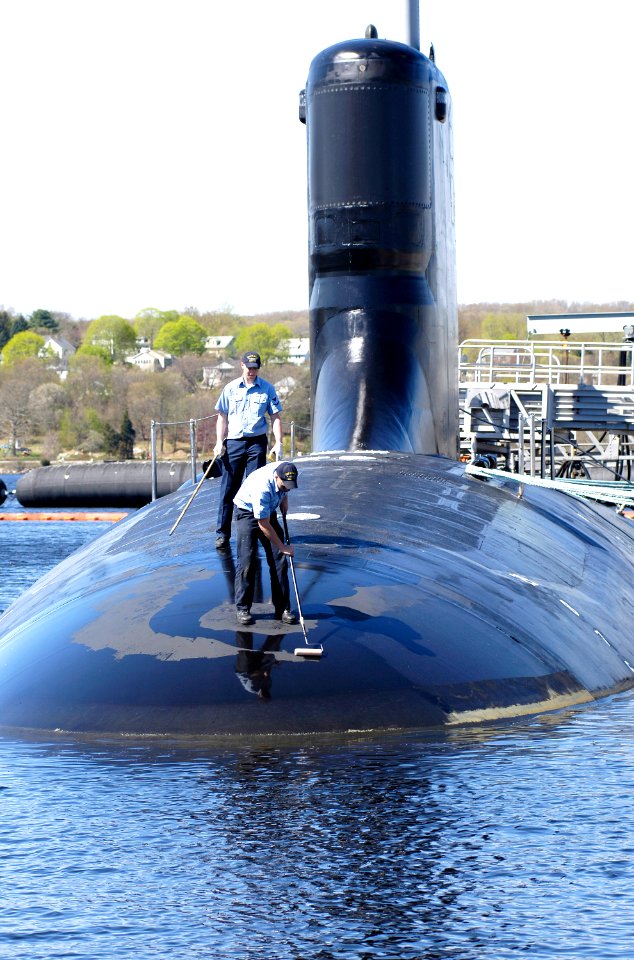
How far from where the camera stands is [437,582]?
12.3 meters

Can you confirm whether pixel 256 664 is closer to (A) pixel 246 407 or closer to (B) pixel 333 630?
(B) pixel 333 630

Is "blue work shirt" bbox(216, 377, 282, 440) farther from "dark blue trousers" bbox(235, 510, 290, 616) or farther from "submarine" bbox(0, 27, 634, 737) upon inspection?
"dark blue trousers" bbox(235, 510, 290, 616)

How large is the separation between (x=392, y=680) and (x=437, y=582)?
1.94 metres

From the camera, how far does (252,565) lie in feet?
36.3

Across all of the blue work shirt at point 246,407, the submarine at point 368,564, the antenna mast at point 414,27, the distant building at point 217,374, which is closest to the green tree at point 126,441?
the distant building at point 217,374

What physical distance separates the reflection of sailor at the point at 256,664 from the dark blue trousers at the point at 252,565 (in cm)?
35

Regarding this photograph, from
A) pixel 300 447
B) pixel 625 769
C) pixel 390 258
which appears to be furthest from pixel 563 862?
pixel 300 447

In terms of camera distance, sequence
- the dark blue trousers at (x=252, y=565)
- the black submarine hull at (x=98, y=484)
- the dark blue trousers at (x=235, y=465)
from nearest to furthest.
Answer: the dark blue trousers at (x=252, y=565) < the dark blue trousers at (x=235, y=465) < the black submarine hull at (x=98, y=484)

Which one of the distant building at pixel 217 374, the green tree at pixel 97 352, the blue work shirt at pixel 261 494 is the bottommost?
the blue work shirt at pixel 261 494

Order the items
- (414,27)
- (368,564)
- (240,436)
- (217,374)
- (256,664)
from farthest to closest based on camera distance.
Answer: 1. (217,374)
2. (414,27)
3. (240,436)
4. (368,564)
5. (256,664)

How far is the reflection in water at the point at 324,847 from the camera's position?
7332mm

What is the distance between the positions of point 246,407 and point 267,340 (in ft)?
582

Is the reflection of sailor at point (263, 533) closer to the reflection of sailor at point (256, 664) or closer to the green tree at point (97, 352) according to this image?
the reflection of sailor at point (256, 664)

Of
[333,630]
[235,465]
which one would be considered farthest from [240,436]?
[333,630]
